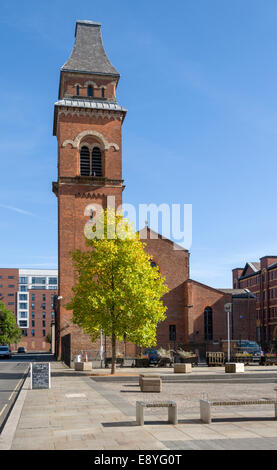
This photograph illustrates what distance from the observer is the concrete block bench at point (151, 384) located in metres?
20.0

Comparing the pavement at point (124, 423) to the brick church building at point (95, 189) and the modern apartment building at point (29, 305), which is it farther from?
the modern apartment building at point (29, 305)

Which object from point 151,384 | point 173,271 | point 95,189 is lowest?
point 151,384

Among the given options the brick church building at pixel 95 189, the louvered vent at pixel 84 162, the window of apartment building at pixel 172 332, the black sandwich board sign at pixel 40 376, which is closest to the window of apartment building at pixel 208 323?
the brick church building at pixel 95 189

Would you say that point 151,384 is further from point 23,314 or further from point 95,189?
point 23,314

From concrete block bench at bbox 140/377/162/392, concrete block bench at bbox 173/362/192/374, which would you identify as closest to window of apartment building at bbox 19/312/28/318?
concrete block bench at bbox 173/362/192/374

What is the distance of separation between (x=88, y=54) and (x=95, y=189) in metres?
15.5

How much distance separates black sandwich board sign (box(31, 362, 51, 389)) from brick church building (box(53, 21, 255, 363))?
2298 cm

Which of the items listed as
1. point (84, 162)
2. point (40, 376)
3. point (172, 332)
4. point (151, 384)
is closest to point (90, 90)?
point (84, 162)

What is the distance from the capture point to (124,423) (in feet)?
40.8

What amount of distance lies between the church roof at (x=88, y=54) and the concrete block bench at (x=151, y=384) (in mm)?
39305

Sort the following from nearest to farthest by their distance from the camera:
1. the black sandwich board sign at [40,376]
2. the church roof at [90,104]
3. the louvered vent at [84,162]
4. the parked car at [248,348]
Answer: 1. the black sandwich board sign at [40,376]
2. the parked car at [248,348]
3. the church roof at [90,104]
4. the louvered vent at [84,162]

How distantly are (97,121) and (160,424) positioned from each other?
4241cm

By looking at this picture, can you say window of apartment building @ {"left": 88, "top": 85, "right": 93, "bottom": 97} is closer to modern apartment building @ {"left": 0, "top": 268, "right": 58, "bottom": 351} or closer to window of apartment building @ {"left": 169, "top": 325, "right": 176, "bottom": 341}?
window of apartment building @ {"left": 169, "top": 325, "right": 176, "bottom": 341}

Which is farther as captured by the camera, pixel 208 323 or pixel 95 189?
pixel 208 323
